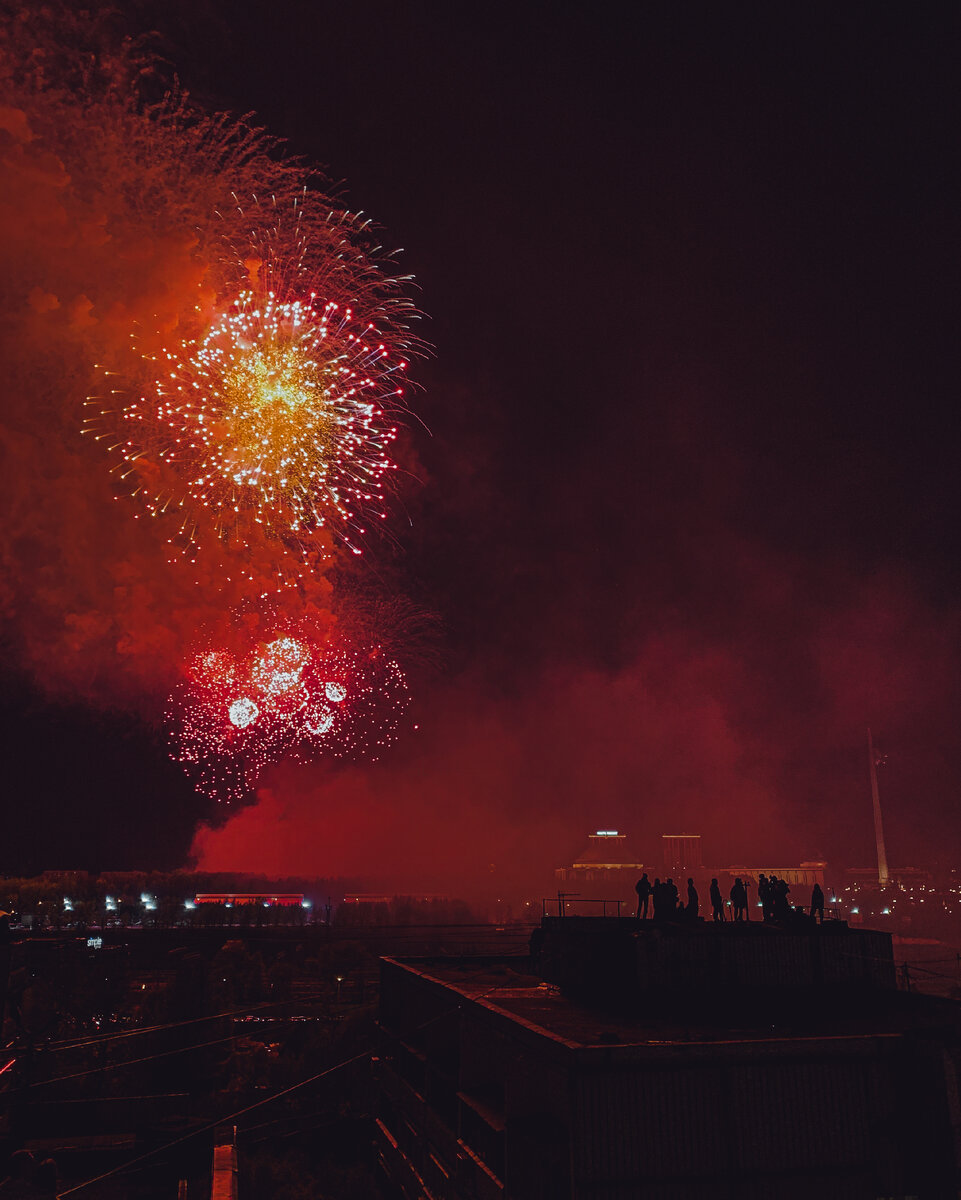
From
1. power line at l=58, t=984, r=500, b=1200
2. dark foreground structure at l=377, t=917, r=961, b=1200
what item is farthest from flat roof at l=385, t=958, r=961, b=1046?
power line at l=58, t=984, r=500, b=1200

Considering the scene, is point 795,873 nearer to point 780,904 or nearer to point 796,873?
point 796,873

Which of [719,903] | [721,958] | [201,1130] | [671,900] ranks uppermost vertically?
[671,900]

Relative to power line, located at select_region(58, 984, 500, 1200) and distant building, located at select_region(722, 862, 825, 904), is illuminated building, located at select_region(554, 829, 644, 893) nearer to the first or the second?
distant building, located at select_region(722, 862, 825, 904)

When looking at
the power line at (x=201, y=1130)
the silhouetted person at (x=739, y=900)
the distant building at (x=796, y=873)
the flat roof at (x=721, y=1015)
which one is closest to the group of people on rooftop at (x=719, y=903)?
the silhouetted person at (x=739, y=900)

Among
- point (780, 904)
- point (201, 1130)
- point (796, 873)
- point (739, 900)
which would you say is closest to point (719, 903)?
point (739, 900)

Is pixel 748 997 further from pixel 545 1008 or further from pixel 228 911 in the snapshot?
pixel 228 911

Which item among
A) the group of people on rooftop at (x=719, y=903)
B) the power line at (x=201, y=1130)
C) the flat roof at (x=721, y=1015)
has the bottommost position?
the power line at (x=201, y=1130)

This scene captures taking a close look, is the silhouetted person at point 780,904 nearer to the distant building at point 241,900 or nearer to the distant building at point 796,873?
the distant building at point 796,873

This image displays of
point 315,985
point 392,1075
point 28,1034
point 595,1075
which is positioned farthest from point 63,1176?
point 315,985

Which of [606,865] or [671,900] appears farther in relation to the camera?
[606,865]
